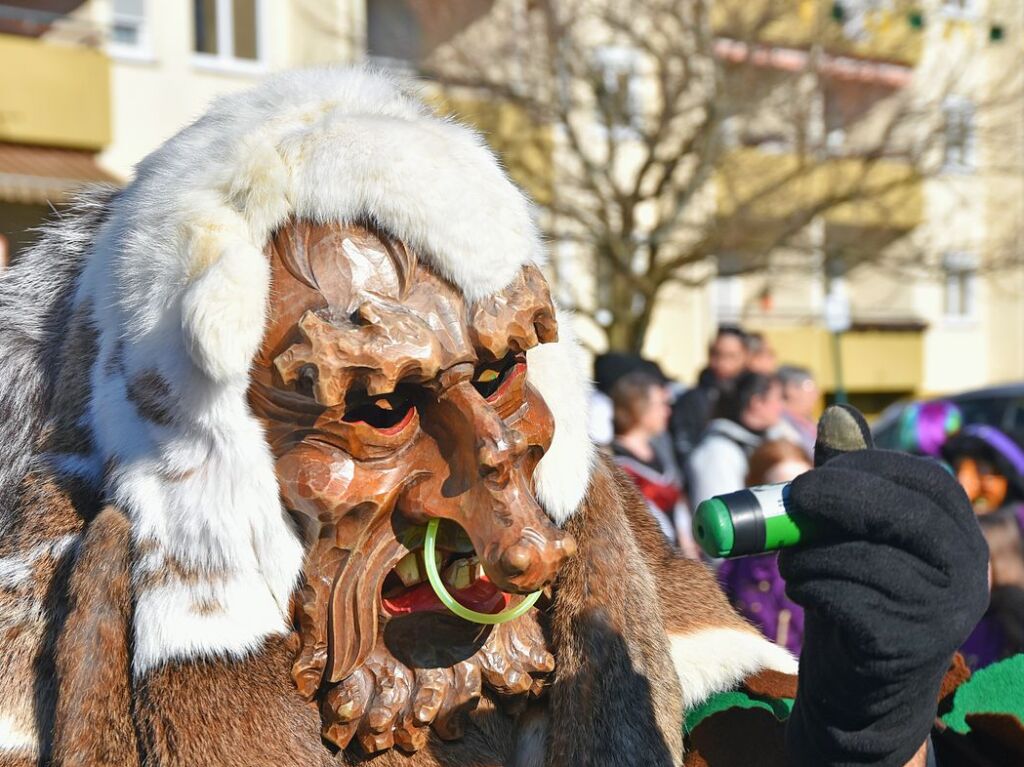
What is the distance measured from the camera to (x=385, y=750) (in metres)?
1.53

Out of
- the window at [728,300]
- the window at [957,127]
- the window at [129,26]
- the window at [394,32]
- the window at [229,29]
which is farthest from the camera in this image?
the window at [728,300]

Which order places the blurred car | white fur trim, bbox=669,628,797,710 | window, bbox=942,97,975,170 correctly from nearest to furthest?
1. white fur trim, bbox=669,628,797,710
2. the blurred car
3. window, bbox=942,97,975,170

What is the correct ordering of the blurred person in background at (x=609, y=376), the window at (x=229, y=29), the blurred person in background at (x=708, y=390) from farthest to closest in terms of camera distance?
the window at (x=229, y=29), the blurred person in background at (x=708, y=390), the blurred person in background at (x=609, y=376)

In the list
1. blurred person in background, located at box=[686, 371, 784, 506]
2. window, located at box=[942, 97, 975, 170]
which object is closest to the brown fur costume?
blurred person in background, located at box=[686, 371, 784, 506]

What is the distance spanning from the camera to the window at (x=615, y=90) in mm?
11203

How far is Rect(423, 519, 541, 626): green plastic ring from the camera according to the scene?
151 cm

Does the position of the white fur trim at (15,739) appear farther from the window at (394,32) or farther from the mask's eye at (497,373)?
the window at (394,32)

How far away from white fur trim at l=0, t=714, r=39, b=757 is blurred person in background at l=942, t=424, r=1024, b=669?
2.30 metres

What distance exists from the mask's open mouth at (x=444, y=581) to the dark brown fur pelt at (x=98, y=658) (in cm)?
33

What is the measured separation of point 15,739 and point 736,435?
4.28m

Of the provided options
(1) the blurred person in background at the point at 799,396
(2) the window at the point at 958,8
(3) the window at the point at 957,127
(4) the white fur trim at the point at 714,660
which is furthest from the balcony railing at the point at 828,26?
(4) the white fur trim at the point at 714,660

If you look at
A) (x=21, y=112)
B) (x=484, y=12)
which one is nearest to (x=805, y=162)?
(x=484, y=12)

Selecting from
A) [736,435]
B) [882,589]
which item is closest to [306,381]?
[882,589]

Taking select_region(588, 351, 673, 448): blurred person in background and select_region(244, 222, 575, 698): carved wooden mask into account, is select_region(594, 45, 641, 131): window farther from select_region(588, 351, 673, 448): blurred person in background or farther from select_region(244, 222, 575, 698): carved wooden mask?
select_region(244, 222, 575, 698): carved wooden mask
